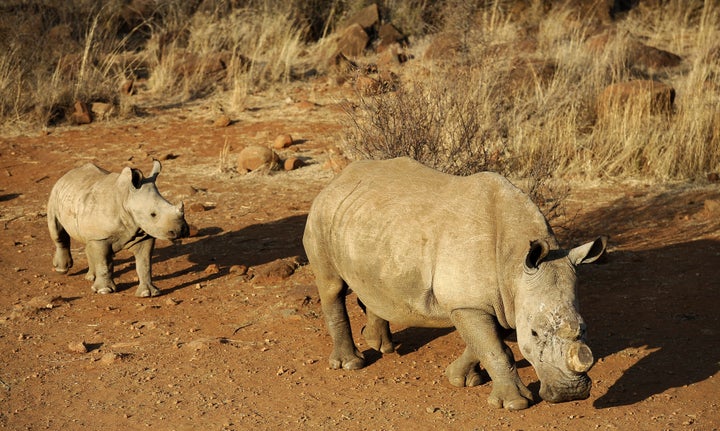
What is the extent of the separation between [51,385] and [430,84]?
5766mm

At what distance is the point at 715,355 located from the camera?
675 cm

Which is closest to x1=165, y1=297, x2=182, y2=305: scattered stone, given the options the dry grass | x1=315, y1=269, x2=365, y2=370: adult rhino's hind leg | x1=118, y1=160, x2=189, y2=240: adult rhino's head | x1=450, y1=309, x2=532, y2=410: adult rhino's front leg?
x1=118, y1=160, x2=189, y2=240: adult rhino's head

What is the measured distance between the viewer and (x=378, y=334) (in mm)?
7078

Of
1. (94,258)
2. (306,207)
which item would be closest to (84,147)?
(306,207)

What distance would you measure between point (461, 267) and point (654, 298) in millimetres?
2829

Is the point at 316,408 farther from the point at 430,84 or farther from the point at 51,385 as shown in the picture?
the point at 430,84

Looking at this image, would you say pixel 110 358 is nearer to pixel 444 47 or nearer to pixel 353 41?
pixel 444 47

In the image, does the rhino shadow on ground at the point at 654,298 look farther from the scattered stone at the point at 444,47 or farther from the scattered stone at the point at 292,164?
the scattered stone at the point at 444,47

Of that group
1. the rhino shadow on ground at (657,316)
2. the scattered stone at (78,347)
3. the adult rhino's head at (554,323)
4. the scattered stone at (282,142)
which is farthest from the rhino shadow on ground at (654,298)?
the scattered stone at (282,142)

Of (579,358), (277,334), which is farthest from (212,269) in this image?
(579,358)

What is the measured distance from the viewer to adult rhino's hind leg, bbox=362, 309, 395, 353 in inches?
277

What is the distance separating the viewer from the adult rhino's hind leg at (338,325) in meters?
6.88

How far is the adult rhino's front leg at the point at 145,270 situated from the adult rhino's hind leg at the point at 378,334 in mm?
2494

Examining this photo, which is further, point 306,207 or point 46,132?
point 46,132
